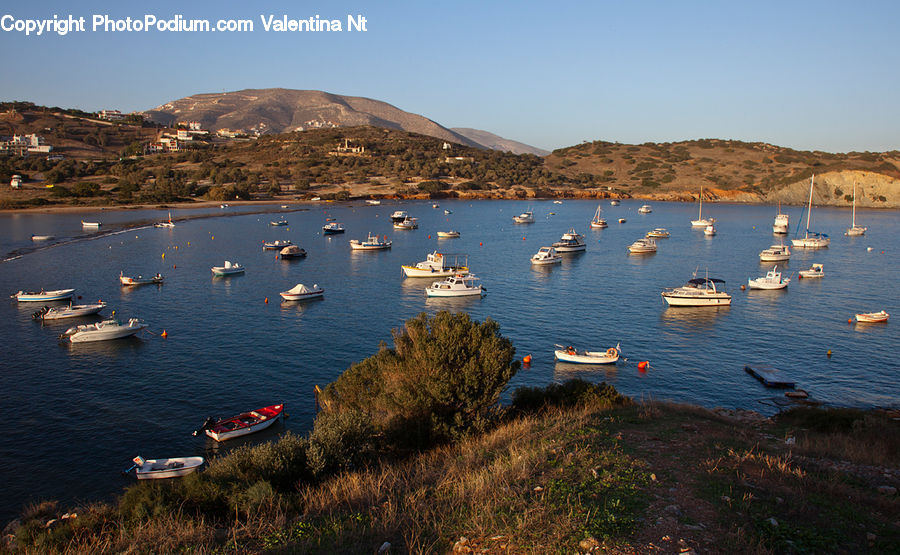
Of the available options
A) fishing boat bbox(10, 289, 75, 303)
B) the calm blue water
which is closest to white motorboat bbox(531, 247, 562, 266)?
the calm blue water

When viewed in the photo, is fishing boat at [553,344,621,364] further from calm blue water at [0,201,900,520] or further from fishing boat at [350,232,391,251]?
fishing boat at [350,232,391,251]

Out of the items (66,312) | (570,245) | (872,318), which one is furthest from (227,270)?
(872,318)

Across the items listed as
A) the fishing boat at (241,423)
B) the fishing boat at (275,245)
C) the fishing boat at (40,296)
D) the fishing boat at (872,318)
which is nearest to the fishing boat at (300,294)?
the fishing boat at (40,296)

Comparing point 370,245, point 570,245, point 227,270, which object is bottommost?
point 227,270

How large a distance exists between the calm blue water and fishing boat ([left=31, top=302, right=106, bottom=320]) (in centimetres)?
111

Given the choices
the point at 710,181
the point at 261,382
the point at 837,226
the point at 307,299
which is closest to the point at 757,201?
the point at 710,181

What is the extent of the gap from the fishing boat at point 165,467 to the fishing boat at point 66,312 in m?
23.4

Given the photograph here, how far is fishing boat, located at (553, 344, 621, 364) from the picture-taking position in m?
30.1

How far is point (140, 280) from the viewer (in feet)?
154

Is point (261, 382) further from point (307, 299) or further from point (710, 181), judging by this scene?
point (710, 181)

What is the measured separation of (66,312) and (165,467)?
24716 millimetres

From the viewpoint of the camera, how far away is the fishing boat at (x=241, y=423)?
845 inches

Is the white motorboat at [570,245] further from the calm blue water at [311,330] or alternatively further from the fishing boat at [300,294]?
the fishing boat at [300,294]

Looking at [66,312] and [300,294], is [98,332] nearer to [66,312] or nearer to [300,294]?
[66,312]
